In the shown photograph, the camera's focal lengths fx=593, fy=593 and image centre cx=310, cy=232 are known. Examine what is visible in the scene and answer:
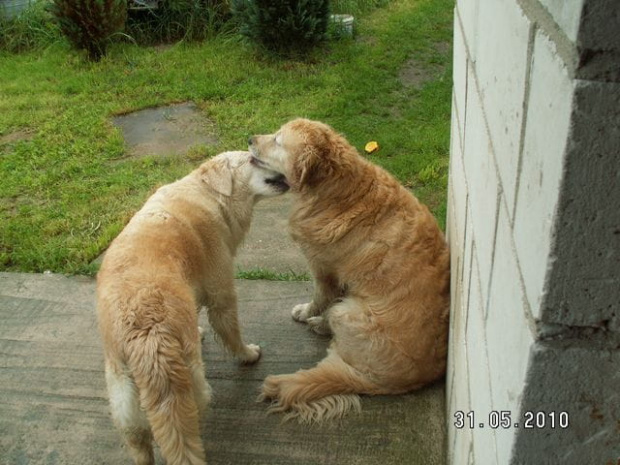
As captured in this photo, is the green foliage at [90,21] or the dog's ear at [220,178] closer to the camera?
the dog's ear at [220,178]

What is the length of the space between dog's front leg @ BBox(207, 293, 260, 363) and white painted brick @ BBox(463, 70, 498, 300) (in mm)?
1644

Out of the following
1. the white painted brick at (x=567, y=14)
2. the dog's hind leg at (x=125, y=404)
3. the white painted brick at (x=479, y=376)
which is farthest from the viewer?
the dog's hind leg at (x=125, y=404)

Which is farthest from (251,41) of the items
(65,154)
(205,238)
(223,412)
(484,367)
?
(484,367)

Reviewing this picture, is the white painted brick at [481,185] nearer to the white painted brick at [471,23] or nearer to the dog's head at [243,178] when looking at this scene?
the white painted brick at [471,23]

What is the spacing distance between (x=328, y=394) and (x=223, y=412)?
23.3 inches

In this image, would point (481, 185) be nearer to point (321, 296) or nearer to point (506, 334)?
point (506, 334)

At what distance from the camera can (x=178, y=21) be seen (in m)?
9.63

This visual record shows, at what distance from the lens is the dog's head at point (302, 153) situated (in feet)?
10.9

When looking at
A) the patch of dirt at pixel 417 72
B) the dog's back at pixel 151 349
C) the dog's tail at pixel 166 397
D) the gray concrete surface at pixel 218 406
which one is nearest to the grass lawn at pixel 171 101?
the patch of dirt at pixel 417 72

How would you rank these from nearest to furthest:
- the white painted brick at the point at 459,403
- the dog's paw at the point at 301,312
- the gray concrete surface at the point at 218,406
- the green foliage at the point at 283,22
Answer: the white painted brick at the point at 459,403 → the gray concrete surface at the point at 218,406 → the dog's paw at the point at 301,312 → the green foliage at the point at 283,22

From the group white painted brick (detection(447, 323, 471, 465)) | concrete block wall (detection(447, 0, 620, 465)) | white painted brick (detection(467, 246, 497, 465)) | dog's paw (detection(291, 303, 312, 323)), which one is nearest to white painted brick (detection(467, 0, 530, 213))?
concrete block wall (detection(447, 0, 620, 465))

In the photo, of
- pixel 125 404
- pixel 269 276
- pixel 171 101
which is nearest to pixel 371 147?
pixel 269 276

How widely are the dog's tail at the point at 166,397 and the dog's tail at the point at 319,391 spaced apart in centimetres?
82

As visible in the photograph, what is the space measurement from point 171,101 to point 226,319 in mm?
4956
